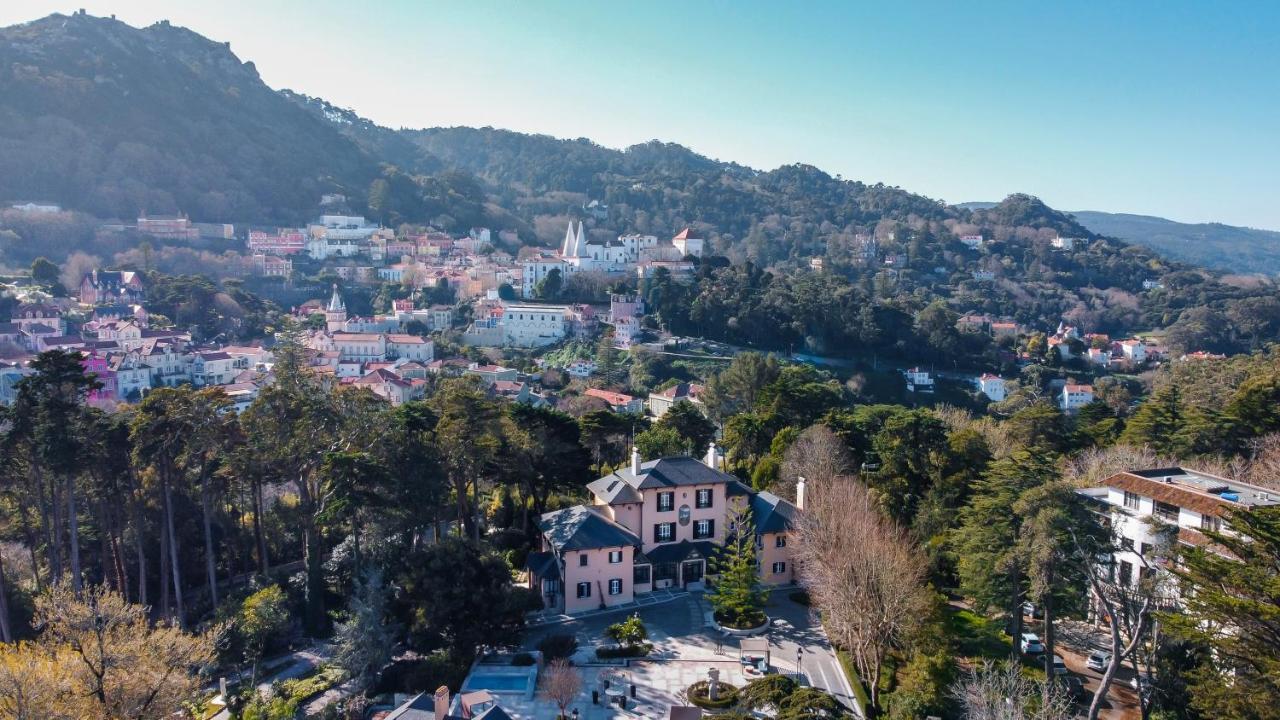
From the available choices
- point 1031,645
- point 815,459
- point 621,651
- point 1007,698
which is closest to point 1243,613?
point 1007,698

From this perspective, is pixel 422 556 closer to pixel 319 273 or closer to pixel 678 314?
pixel 678 314

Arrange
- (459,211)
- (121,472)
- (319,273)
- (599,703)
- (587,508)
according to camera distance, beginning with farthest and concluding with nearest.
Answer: (459,211), (319,273), (587,508), (121,472), (599,703)

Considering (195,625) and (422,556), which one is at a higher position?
(422,556)

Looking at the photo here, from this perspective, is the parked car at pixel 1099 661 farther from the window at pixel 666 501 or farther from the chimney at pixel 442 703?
the chimney at pixel 442 703

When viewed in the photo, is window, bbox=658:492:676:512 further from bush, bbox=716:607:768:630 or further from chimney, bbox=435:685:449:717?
chimney, bbox=435:685:449:717

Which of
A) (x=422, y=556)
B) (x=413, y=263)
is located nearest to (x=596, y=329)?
(x=413, y=263)

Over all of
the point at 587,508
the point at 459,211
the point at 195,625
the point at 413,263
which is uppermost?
the point at 459,211

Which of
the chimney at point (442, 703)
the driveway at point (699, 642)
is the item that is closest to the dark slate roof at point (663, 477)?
the driveway at point (699, 642)

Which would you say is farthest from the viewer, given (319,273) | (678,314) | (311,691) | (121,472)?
(319,273)
